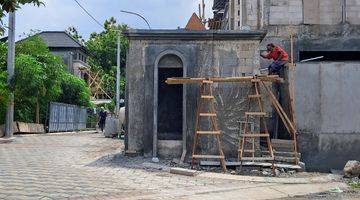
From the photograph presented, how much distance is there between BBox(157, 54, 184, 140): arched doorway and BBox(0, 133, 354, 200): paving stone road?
7.54 ft

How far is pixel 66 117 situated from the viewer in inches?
1150

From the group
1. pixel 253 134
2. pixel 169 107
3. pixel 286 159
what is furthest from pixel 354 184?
pixel 169 107

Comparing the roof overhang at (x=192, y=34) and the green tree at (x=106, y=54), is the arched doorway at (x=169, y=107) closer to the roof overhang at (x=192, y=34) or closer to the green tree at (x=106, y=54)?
the roof overhang at (x=192, y=34)

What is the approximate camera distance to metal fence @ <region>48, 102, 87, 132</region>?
87.6ft

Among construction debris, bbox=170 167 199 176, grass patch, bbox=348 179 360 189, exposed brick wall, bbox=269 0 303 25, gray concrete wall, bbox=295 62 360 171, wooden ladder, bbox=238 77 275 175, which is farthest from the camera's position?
exposed brick wall, bbox=269 0 303 25

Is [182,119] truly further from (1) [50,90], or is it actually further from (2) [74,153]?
(1) [50,90]

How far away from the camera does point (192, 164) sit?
39.9 ft

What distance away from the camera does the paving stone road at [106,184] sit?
8469mm

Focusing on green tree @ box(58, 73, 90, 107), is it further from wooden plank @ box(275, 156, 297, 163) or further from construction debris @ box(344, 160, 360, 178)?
construction debris @ box(344, 160, 360, 178)

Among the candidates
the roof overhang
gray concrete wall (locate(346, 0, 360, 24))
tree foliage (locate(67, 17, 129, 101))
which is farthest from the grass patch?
tree foliage (locate(67, 17, 129, 101))

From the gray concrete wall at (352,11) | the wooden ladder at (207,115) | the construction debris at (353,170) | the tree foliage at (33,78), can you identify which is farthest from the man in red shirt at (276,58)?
the tree foliage at (33,78)

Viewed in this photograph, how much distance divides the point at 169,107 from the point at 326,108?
477 centimetres

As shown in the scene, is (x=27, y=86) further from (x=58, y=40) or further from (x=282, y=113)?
(x=58, y=40)

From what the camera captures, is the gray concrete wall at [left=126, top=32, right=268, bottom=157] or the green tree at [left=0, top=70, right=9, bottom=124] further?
the green tree at [left=0, top=70, right=9, bottom=124]
